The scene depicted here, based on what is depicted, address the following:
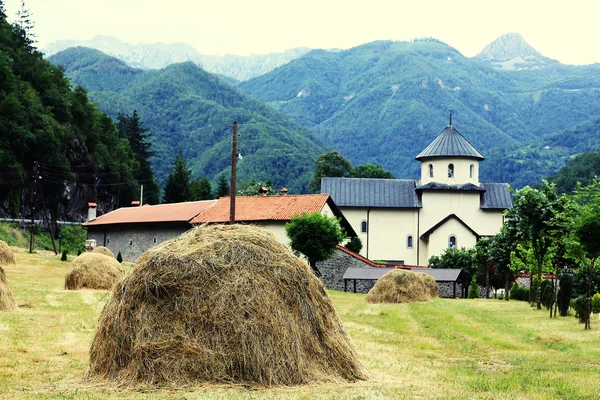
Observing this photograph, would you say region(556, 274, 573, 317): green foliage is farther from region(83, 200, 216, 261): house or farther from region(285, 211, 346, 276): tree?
region(83, 200, 216, 261): house

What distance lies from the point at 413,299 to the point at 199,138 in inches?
5112

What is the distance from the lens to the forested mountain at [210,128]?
146375 mm

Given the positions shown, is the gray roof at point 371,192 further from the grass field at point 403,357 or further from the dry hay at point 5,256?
the grass field at point 403,357

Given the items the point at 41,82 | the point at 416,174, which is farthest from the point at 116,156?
the point at 416,174

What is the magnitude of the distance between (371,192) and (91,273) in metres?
52.7

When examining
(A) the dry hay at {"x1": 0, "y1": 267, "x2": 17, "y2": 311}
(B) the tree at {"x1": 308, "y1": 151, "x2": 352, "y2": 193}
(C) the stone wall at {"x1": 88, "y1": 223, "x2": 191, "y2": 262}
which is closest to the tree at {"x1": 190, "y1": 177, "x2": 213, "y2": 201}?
(B) the tree at {"x1": 308, "y1": 151, "x2": 352, "y2": 193}

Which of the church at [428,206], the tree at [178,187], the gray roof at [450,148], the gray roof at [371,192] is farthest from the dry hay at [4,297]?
the tree at [178,187]

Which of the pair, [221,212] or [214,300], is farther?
[221,212]

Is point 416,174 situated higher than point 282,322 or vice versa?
point 416,174

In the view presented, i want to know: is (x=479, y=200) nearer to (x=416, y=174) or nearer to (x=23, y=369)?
(x=23, y=369)

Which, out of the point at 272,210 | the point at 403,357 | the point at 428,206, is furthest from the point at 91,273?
the point at 428,206

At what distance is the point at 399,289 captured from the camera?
41719 mm

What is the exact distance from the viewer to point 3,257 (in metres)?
42.4

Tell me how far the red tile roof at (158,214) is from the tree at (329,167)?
47.4 metres
